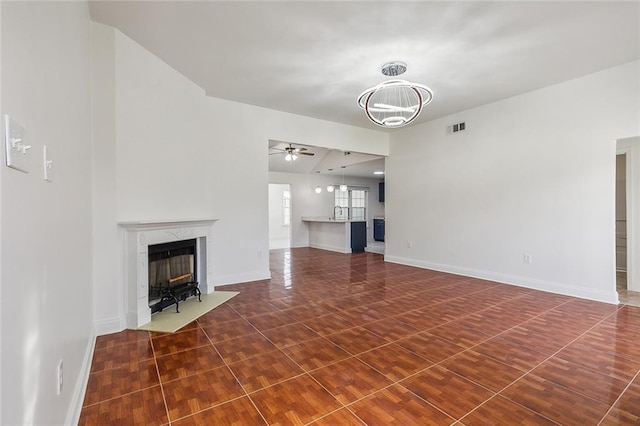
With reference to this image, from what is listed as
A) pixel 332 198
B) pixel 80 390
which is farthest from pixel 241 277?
pixel 332 198

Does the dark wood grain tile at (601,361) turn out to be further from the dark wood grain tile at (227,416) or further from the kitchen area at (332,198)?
the kitchen area at (332,198)

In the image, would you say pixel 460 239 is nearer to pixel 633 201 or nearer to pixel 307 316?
pixel 633 201

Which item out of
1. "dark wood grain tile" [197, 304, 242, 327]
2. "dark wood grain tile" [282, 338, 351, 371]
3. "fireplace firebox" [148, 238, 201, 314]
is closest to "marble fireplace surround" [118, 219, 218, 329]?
"fireplace firebox" [148, 238, 201, 314]

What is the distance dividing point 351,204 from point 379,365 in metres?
8.93

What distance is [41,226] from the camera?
1155mm

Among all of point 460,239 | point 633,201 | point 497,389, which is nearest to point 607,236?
point 633,201

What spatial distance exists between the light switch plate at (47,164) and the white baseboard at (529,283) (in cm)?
560

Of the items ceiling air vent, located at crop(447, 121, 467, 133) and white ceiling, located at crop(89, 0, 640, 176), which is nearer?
white ceiling, located at crop(89, 0, 640, 176)

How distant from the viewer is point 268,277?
5.18 m

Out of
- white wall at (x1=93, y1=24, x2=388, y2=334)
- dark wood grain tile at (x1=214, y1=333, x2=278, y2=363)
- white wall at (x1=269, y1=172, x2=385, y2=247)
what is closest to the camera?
dark wood grain tile at (x1=214, y1=333, x2=278, y2=363)

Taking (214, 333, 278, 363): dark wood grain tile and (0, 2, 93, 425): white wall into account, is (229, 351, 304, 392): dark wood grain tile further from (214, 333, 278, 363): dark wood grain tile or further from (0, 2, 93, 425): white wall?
(0, 2, 93, 425): white wall

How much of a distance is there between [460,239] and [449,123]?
7.22 feet

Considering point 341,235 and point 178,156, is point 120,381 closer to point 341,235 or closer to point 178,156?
point 178,156

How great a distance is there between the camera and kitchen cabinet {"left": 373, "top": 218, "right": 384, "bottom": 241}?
10.9 metres
